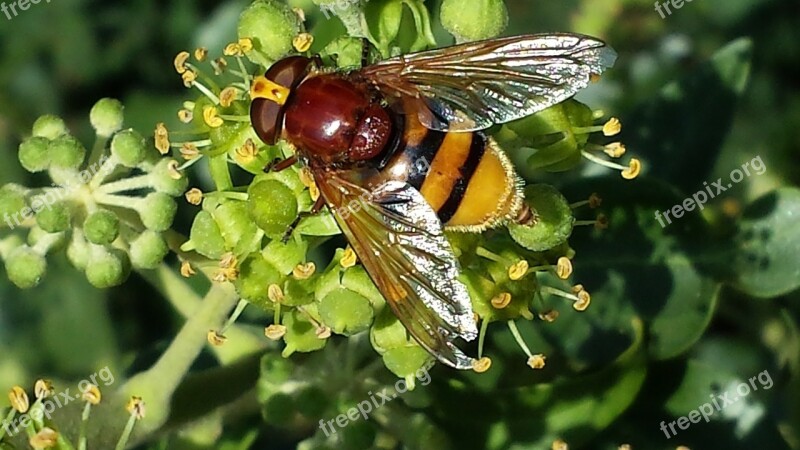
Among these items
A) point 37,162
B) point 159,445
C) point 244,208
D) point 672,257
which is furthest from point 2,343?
point 672,257

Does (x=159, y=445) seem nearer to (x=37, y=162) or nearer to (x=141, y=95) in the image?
(x=37, y=162)

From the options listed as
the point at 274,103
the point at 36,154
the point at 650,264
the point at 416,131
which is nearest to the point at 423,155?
the point at 416,131

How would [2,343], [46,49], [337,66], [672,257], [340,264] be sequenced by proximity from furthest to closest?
1. [46,49]
2. [2,343]
3. [672,257]
4. [337,66]
5. [340,264]

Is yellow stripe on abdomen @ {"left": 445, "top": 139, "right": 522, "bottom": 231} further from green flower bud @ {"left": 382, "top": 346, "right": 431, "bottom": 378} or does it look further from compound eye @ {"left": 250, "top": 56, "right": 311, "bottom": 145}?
compound eye @ {"left": 250, "top": 56, "right": 311, "bottom": 145}

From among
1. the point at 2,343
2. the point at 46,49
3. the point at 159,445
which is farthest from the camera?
the point at 46,49

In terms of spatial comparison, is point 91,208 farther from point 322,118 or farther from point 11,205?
point 322,118

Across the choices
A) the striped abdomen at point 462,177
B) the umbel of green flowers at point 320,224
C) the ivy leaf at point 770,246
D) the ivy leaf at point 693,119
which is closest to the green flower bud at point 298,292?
the umbel of green flowers at point 320,224
